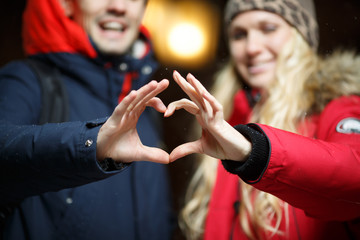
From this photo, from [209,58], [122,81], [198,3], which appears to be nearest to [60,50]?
[122,81]

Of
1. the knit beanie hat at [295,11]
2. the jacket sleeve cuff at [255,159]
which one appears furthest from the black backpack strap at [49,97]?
the knit beanie hat at [295,11]

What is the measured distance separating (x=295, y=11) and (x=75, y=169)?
66cm

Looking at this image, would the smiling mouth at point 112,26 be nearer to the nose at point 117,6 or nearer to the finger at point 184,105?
the nose at point 117,6

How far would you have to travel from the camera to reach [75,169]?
477 mm

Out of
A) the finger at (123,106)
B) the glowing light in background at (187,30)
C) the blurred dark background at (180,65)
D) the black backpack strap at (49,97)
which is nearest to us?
the finger at (123,106)

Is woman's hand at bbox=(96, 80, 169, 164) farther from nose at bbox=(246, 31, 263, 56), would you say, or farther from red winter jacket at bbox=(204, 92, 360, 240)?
nose at bbox=(246, 31, 263, 56)

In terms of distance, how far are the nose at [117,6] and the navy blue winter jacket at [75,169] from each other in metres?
0.12

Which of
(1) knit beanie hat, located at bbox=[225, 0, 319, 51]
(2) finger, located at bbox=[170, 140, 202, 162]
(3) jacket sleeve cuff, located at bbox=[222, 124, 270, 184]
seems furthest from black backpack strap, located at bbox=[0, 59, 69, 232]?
(1) knit beanie hat, located at bbox=[225, 0, 319, 51]

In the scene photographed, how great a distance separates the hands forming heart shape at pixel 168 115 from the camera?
450 mm

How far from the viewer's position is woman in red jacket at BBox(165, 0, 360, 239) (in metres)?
0.47

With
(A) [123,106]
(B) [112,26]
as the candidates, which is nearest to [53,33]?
(B) [112,26]

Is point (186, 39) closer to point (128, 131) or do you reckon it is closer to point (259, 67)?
point (259, 67)

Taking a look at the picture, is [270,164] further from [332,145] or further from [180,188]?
[180,188]

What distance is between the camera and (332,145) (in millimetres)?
500
